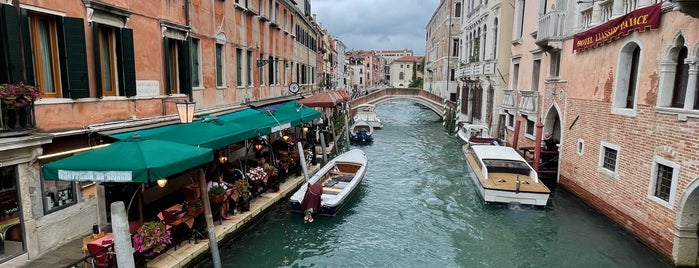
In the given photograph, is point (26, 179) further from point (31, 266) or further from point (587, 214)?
point (587, 214)

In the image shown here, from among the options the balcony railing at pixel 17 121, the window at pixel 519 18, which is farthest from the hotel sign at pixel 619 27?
the balcony railing at pixel 17 121

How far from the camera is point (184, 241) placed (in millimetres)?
7746

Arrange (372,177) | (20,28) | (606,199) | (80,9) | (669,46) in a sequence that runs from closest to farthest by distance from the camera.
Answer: (20,28)
(80,9)
(669,46)
(606,199)
(372,177)

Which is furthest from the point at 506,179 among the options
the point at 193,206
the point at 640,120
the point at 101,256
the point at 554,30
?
the point at 101,256

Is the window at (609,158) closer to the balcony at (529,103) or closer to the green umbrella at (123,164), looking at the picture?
the balcony at (529,103)

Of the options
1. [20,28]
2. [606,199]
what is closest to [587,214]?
[606,199]

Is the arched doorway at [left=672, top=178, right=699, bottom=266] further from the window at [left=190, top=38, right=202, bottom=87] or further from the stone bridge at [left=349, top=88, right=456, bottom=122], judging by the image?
the stone bridge at [left=349, top=88, right=456, bottom=122]

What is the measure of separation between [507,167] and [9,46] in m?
12.5

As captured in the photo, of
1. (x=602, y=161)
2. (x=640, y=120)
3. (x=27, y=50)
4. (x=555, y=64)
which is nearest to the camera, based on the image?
(x=27, y=50)

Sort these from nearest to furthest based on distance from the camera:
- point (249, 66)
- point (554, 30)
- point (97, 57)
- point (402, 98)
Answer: point (97, 57) < point (554, 30) < point (249, 66) < point (402, 98)

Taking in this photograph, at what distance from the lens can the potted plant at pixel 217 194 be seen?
855cm

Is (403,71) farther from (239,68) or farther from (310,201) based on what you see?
(310,201)

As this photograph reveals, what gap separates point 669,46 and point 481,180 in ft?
18.8

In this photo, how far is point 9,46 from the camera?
18.5ft
